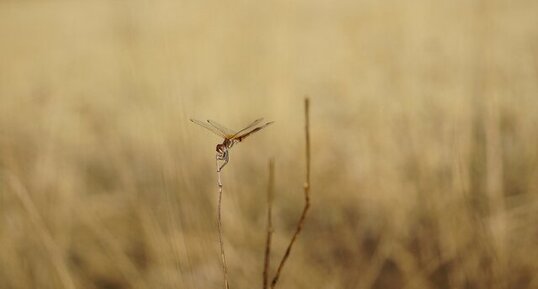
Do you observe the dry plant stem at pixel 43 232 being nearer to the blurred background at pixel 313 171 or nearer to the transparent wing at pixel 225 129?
the blurred background at pixel 313 171

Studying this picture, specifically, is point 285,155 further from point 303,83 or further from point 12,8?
point 12,8

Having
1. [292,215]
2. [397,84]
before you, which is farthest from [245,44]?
[292,215]

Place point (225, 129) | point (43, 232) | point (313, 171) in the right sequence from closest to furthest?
point (225, 129) < point (43, 232) < point (313, 171)

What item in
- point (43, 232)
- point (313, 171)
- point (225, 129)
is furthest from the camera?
point (313, 171)

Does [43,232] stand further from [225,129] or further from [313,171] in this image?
[313,171]

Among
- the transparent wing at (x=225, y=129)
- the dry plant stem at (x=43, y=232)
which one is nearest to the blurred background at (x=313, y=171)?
the dry plant stem at (x=43, y=232)

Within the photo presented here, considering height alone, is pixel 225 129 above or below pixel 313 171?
above

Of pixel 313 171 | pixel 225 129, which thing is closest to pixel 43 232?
pixel 225 129

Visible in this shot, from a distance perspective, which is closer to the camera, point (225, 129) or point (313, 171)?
point (225, 129)
